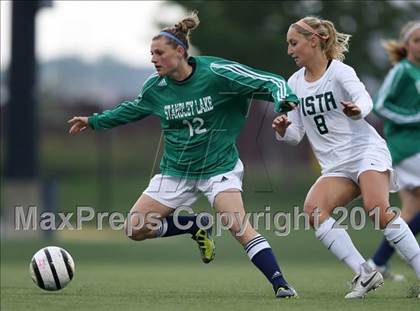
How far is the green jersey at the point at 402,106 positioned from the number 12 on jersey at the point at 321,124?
279 centimetres

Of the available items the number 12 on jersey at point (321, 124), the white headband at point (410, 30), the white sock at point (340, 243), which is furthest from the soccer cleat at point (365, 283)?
the white headband at point (410, 30)

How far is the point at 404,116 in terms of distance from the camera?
1148cm

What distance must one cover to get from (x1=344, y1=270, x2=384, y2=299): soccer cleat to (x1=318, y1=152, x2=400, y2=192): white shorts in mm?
814

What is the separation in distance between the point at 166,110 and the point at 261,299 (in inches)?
69.2

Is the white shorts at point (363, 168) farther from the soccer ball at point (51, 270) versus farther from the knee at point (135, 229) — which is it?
the soccer ball at point (51, 270)

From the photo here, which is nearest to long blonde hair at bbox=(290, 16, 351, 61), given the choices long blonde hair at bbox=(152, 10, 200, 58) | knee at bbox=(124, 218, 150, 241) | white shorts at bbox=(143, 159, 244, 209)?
long blonde hair at bbox=(152, 10, 200, 58)

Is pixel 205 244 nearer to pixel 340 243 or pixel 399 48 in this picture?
pixel 340 243

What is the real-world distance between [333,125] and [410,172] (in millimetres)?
3359

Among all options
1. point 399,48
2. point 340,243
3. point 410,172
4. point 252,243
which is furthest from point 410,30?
point 252,243

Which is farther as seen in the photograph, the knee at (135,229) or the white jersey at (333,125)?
the knee at (135,229)

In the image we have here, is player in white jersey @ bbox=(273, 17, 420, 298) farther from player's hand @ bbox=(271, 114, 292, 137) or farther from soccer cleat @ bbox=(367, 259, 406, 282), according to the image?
soccer cleat @ bbox=(367, 259, 406, 282)

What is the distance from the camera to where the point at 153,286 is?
990cm

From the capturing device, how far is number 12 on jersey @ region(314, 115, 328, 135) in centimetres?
866

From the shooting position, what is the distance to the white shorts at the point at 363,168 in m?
8.53
